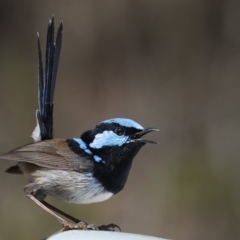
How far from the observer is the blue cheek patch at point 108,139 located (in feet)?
6.77

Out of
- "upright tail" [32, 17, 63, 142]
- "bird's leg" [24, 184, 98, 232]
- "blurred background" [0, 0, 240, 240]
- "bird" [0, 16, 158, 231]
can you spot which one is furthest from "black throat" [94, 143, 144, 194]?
"blurred background" [0, 0, 240, 240]

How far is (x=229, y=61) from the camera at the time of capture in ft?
14.4

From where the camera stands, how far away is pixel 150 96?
450cm

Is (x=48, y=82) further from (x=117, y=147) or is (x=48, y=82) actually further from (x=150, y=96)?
(x=150, y=96)

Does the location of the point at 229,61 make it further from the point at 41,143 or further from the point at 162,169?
the point at 41,143

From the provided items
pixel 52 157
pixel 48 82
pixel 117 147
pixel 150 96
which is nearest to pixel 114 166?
pixel 117 147

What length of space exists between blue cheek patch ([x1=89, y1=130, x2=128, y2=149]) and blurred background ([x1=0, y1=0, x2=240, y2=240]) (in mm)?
1783

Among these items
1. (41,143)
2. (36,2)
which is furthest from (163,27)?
(41,143)

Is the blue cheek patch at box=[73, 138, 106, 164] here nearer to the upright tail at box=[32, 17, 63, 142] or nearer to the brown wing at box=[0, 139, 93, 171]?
the brown wing at box=[0, 139, 93, 171]

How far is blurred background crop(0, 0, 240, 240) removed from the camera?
396 cm

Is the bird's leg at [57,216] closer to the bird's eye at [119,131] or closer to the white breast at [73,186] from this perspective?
the white breast at [73,186]

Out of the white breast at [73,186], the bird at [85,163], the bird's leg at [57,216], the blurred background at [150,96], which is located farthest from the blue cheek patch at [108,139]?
the blurred background at [150,96]

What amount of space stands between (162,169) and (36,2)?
1.65 meters

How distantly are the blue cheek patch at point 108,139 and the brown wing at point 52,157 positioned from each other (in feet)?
A: 0.24
